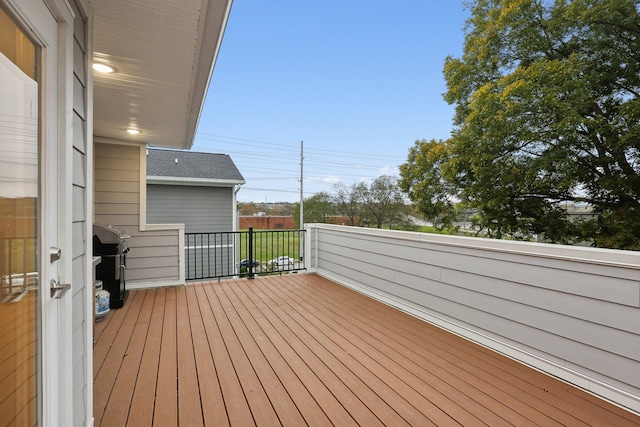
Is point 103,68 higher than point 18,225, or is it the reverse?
point 103,68

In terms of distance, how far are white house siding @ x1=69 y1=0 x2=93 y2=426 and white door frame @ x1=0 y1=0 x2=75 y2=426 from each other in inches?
5.0

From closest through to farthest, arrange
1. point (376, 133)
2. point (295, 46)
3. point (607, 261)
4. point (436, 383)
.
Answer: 1. point (607, 261)
2. point (436, 383)
3. point (295, 46)
4. point (376, 133)

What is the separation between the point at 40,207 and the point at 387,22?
1179 cm

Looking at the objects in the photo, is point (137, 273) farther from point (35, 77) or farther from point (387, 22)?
point (387, 22)

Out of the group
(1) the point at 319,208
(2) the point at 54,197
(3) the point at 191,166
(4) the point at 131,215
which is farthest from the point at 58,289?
(1) the point at 319,208

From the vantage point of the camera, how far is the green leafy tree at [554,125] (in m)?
6.15

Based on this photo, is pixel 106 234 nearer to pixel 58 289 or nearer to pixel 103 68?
pixel 103 68

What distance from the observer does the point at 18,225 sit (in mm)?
917

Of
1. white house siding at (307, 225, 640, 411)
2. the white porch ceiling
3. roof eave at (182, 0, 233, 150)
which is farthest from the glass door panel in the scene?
white house siding at (307, 225, 640, 411)

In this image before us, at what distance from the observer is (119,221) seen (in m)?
4.45

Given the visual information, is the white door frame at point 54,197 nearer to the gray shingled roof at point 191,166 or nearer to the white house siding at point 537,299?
the white house siding at point 537,299

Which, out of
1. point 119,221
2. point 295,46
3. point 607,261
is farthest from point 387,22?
point 607,261

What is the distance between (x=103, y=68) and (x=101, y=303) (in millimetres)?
2298

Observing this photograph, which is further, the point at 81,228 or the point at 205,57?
the point at 205,57
